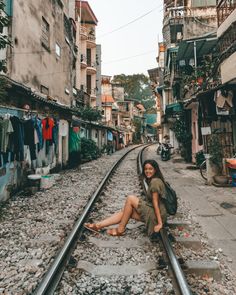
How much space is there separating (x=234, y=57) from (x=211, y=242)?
6.97 meters

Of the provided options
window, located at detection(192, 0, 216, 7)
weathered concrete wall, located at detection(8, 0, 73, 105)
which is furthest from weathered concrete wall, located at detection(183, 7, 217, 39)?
weathered concrete wall, located at detection(8, 0, 73, 105)

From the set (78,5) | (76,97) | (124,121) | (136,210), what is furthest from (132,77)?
(136,210)

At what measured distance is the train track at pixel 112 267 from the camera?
11.0 ft

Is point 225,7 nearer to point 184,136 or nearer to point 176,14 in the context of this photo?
point 184,136

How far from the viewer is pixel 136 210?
5.16 metres

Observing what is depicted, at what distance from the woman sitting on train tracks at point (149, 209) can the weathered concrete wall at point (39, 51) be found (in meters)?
7.59

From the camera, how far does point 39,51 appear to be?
13.5 metres

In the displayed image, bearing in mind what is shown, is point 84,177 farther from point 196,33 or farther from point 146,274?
point 196,33

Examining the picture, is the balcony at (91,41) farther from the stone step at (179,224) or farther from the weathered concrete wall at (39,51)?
the stone step at (179,224)

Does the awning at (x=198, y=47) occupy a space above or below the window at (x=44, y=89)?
above

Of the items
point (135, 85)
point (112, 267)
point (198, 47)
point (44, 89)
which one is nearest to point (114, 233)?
point (112, 267)

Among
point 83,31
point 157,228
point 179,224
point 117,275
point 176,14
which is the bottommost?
point 117,275

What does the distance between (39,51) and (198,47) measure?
913cm

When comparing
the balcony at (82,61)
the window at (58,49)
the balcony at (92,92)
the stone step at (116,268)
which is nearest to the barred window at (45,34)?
the window at (58,49)
